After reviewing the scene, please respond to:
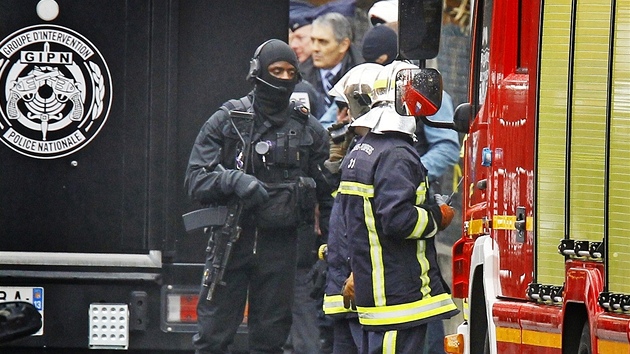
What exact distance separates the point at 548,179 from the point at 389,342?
204cm

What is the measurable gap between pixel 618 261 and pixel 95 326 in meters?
4.73

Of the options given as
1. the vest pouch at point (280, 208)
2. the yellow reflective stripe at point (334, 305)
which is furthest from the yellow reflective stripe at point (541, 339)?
the vest pouch at point (280, 208)

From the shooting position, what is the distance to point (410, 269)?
7.42 meters

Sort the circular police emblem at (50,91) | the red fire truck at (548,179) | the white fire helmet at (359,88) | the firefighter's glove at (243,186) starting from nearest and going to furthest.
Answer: the red fire truck at (548,179) → the white fire helmet at (359,88) → the circular police emblem at (50,91) → the firefighter's glove at (243,186)

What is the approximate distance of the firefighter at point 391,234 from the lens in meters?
7.30

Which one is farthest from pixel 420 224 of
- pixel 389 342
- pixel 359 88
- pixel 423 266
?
pixel 359 88

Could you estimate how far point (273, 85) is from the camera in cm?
947

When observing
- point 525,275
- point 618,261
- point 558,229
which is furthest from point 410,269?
point 618,261

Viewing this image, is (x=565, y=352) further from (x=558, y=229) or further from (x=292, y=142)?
(x=292, y=142)

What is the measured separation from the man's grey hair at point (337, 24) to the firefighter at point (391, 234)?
1.86m

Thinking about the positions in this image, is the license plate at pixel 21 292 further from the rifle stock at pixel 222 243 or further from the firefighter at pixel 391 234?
the firefighter at pixel 391 234

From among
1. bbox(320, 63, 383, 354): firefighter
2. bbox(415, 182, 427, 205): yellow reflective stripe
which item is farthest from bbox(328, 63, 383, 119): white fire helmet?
bbox(415, 182, 427, 205): yellow reflective stripe

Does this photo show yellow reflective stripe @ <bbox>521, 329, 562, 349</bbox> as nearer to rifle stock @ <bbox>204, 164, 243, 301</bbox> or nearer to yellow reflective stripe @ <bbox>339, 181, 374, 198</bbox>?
yellow reflective stripe @ <bbox>339, 181, 374, 198</bbox>

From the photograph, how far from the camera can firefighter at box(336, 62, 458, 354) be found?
7305mm
